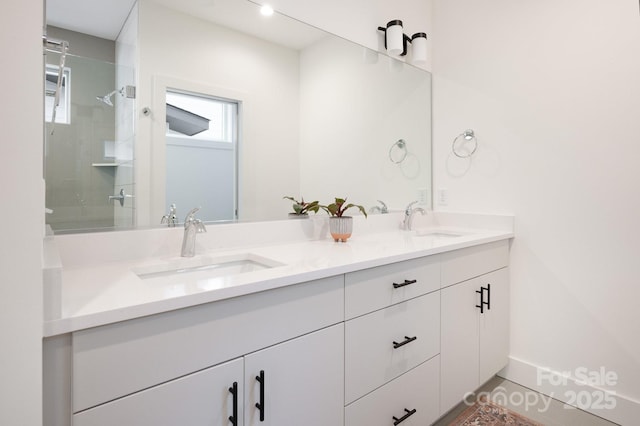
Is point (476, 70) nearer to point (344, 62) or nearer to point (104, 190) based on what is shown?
Result: point (344, 62)

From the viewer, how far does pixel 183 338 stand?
819 millimetres

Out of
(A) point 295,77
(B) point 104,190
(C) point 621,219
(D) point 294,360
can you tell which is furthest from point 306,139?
(C) point 621,219

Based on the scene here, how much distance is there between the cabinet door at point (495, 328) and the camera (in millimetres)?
1846

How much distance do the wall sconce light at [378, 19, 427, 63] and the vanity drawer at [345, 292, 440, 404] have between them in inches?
59.1

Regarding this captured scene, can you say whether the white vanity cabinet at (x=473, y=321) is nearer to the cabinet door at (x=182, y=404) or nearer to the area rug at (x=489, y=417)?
the area rug at (x=489, y=417)

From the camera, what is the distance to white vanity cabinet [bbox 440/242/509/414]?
161 cm

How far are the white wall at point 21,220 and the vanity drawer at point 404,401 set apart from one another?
90cm

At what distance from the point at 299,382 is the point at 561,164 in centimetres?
175

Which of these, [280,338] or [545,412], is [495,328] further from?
[280,338]

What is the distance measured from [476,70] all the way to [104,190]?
2.16 metres

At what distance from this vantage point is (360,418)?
1.22 metres

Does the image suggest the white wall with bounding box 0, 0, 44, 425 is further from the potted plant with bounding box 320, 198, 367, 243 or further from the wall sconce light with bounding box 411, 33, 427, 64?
the wall sconce light with bounding box 411, 33, 427, 64

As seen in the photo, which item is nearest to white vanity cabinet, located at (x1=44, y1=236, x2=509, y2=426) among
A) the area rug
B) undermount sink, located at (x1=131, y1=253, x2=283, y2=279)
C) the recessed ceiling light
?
the area rug

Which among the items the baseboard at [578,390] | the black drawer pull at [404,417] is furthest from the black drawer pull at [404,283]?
the baseboard at [578,390]
